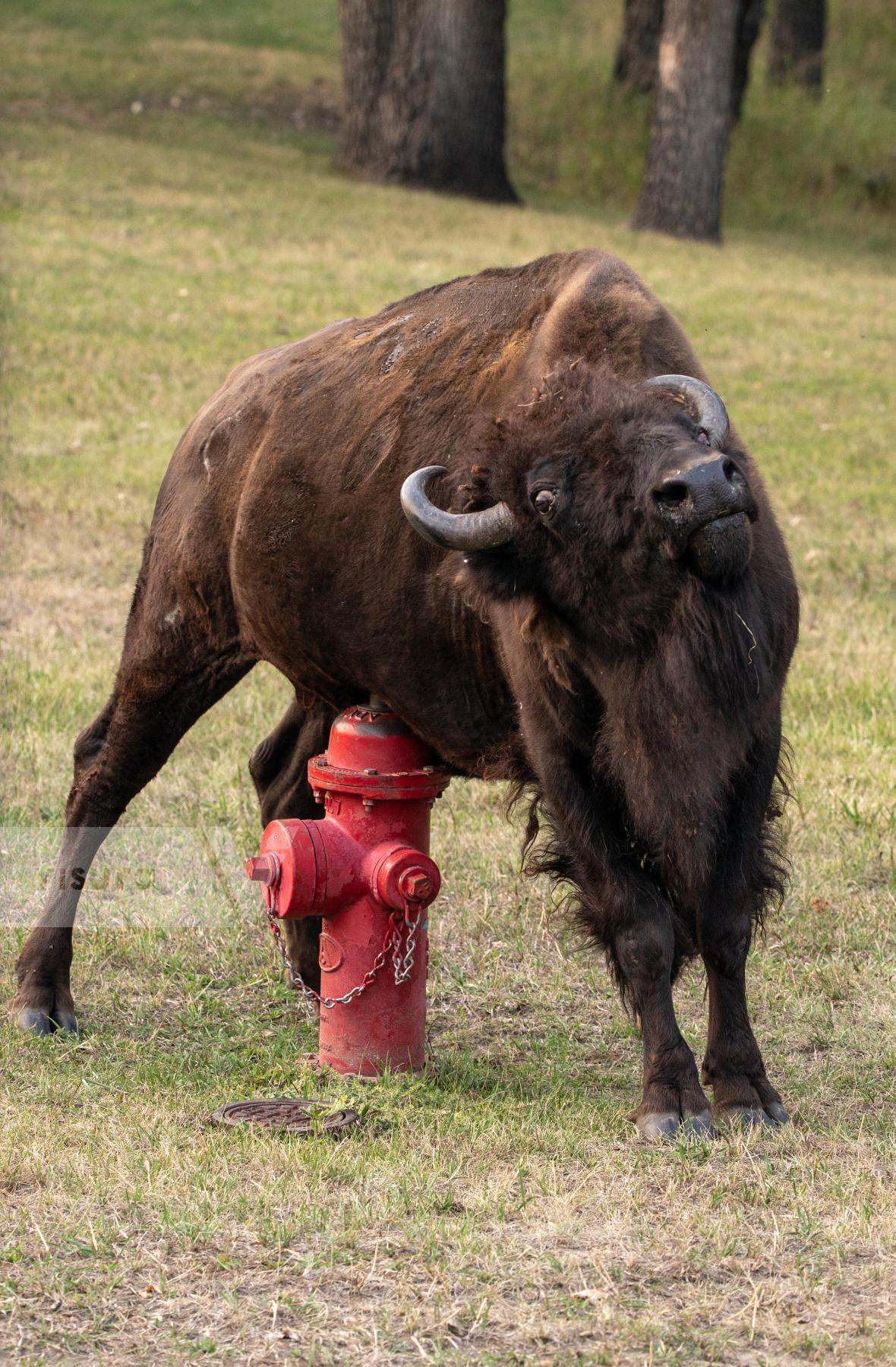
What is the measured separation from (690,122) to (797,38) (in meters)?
12.9

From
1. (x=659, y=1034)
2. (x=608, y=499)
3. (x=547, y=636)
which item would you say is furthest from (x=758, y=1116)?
(x=608, y=499)

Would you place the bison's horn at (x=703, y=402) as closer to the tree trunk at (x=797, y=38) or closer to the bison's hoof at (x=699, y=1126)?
the bison's hoof at (x=699, y=1126)

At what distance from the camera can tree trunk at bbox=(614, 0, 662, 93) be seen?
28.4 m

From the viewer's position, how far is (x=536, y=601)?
442 centimetres

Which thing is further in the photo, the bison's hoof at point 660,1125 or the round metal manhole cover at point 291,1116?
the round metal manhole cover at point 291,1116

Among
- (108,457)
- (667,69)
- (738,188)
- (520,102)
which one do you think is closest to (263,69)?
(520,102)

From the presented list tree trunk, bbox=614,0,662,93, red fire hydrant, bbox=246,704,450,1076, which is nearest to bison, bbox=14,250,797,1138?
red fire hydrant, bbox=246,704,450,1076

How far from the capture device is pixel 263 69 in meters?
29.7

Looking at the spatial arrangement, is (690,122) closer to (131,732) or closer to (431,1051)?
(131,732)

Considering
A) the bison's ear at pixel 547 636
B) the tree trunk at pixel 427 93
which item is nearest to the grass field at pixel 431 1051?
the bison's ear at pixel 547 636

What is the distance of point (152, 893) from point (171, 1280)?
315 cm

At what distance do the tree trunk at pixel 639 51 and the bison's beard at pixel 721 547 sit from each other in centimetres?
2595

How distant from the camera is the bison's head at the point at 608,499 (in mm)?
4105

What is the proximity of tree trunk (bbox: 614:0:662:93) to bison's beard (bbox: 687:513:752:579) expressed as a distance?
25.9 metres
